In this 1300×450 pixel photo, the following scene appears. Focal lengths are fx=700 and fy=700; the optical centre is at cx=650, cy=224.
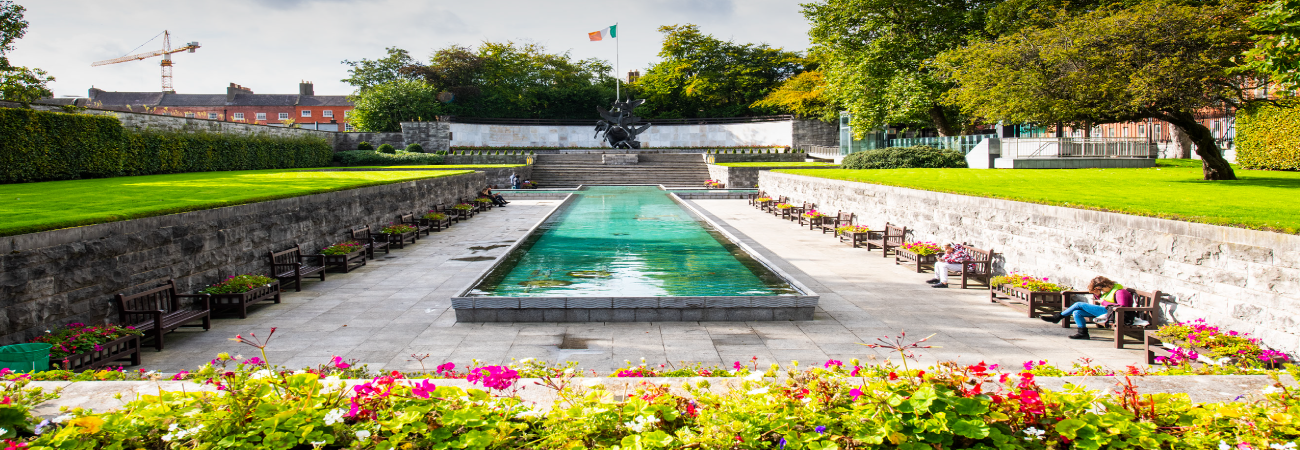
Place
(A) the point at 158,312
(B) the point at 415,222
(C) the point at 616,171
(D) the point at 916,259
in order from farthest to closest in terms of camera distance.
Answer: (C) the point at 616,171 < (B) the point at 415,222 < (D) the point at 916,259 < (A) the point at 158,312

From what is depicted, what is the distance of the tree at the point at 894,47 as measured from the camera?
1271 inches

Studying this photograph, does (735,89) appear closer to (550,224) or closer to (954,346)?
(550,224)

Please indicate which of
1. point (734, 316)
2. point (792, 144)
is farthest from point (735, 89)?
point (734, 316)

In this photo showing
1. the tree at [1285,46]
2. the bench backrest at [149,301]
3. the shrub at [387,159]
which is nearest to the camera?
the bench backrest at [149,301]

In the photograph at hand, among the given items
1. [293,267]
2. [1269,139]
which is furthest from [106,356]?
[1269,139]

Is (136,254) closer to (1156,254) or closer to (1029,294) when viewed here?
(1029,294)

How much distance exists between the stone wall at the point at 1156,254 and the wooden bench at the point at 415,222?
11.4 meters

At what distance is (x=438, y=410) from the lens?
3199 mm

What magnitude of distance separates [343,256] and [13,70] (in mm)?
18336

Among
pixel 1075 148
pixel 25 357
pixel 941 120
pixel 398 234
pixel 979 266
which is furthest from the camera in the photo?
pixel 941 120

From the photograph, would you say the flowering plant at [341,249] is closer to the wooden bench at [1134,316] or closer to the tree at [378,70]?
the wooden bench at [1134,316]

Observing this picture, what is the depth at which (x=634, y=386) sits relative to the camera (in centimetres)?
401

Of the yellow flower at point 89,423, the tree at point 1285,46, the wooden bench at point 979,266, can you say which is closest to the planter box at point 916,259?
the wooden bench at point 979,266

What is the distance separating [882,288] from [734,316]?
3.18m
